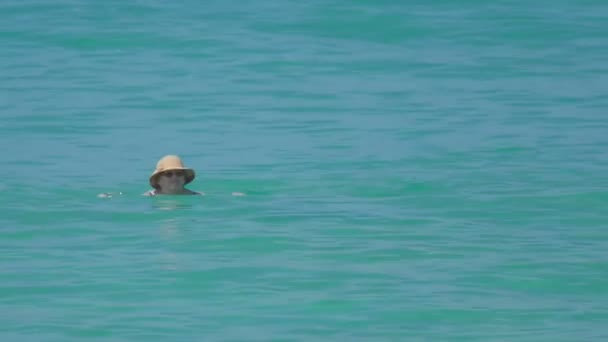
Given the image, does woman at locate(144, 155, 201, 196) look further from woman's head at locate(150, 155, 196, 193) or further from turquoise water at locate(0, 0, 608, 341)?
turquoise water at locate(0, 0, 608, 341)

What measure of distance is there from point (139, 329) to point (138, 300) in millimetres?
741

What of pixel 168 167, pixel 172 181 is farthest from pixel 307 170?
pixel 168 167

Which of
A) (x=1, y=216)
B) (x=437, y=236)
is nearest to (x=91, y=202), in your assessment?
(x=1, y=216)

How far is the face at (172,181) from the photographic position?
45.1ft

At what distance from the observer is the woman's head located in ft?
45.0

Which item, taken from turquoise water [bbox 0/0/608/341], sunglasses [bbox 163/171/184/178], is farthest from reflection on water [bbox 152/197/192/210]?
sunglasses [bbox 163/171/184/178]

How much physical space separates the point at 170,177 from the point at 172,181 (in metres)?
0.06

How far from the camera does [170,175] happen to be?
1375 centimetres

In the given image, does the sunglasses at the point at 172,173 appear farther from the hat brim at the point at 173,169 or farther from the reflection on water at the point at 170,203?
the reflection on water at the point at 170,203

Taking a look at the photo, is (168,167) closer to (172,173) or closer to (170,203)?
(172,173)

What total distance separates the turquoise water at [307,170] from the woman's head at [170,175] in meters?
0.23

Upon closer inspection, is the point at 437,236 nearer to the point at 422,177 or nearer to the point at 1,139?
the point at 422,177

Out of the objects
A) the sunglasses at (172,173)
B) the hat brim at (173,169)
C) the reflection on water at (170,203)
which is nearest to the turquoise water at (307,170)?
the reflection on water at (170,203)

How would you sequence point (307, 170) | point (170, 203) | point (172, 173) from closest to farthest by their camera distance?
point (170, 203) < point (172, 173) < point (307, 170)
